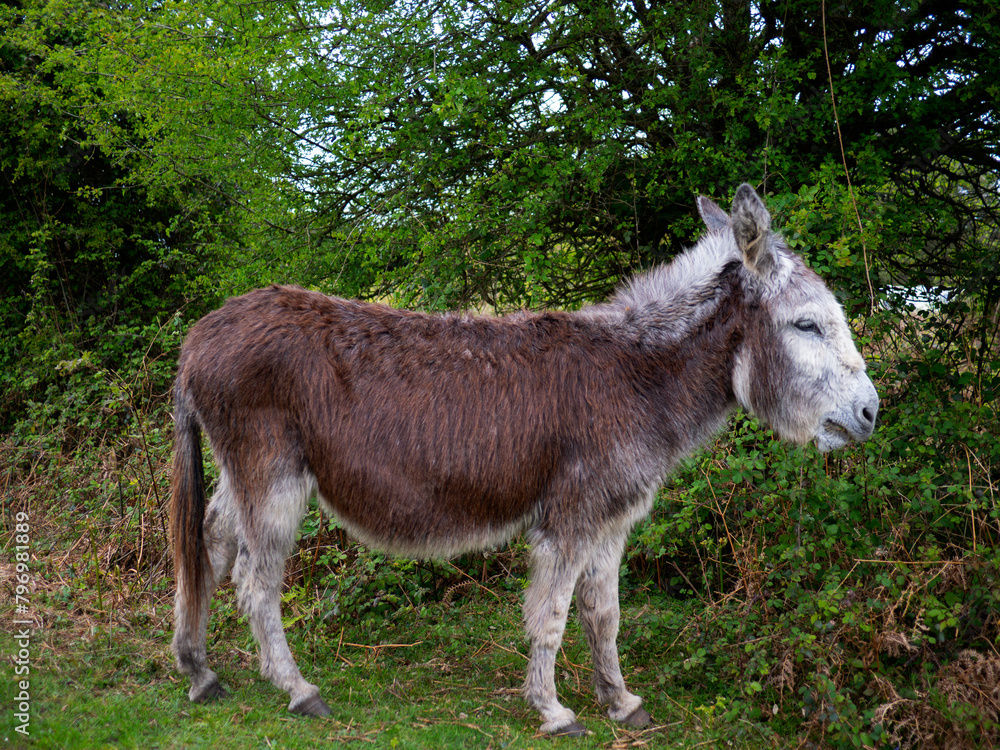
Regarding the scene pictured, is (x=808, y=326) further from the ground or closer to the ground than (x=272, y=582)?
further from the ground

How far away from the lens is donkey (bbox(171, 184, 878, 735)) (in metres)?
3.72

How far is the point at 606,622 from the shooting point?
3.92 meters

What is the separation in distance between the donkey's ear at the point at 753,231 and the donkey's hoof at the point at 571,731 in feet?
7.93

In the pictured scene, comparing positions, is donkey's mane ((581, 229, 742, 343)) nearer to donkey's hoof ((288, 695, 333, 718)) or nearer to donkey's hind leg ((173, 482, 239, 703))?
donkey's hind leg ((173, 482, 239, 703))

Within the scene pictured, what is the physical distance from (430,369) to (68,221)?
8.43m

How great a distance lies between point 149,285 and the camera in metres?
10.2

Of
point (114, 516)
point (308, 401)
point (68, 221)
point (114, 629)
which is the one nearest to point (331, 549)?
point (114, 629)

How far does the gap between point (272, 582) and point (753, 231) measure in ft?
9.64

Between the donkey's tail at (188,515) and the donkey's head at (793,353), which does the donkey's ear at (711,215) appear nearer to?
the donkey's head at (793,353)

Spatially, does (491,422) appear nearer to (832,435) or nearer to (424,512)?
(424,512)

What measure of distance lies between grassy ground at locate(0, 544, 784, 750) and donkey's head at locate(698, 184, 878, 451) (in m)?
1.54

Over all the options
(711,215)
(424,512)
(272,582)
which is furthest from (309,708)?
(711,215)

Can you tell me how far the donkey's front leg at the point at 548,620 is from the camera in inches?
148

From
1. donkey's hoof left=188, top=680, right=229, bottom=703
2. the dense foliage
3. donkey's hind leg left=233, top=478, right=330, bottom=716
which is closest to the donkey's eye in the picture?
the dense foliage
